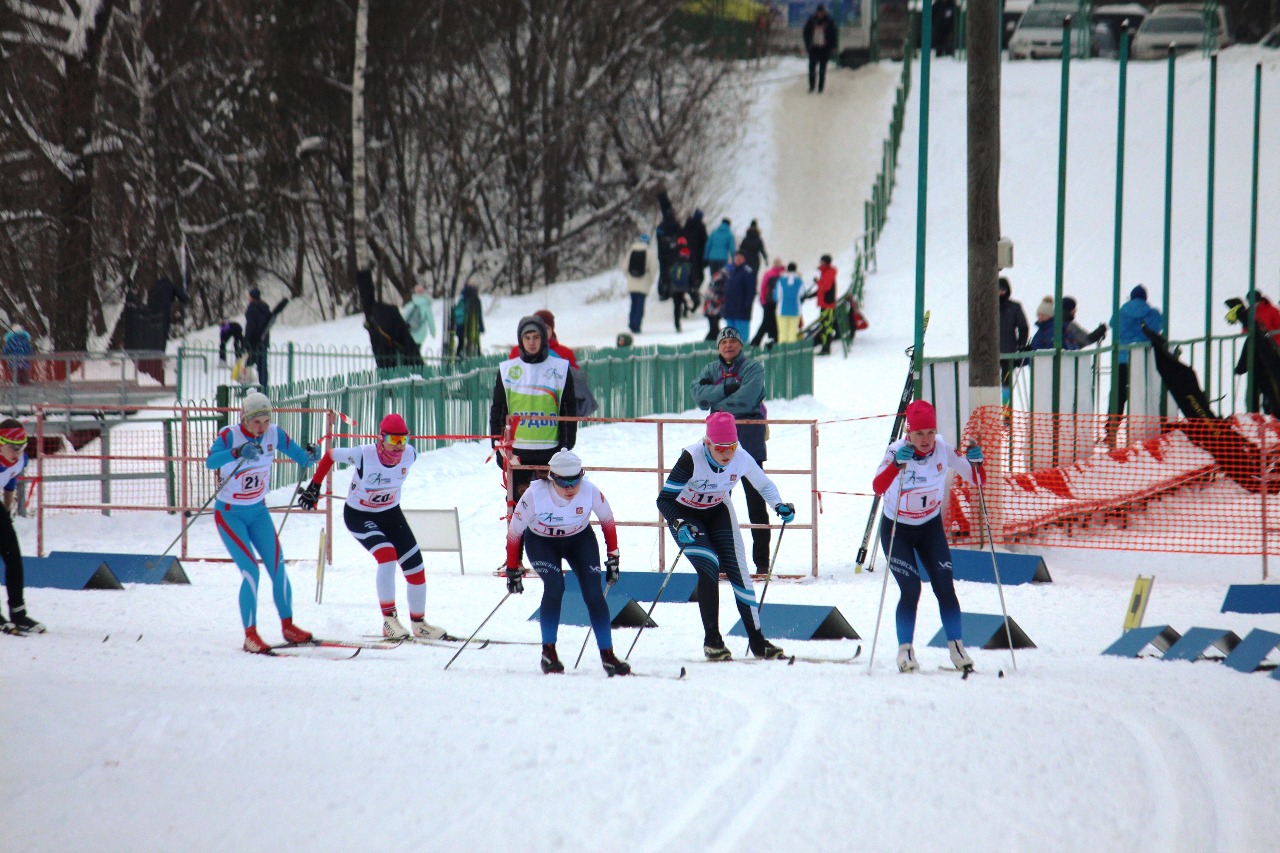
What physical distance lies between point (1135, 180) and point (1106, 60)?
909 cm

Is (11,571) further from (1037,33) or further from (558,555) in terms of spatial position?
(1037,33)

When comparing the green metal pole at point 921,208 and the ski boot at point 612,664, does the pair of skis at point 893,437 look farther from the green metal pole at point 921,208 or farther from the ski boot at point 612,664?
the ski boot at point 612,664

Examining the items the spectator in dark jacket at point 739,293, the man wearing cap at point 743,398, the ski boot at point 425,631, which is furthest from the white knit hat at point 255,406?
the spectator in dark jacket at point 739,293

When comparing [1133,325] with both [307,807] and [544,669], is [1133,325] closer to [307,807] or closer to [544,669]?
[544,669]

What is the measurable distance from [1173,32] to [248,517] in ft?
127

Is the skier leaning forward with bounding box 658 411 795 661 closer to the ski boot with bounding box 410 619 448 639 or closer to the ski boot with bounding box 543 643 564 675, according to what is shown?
the ski boot with bounding box 543 643 564 675

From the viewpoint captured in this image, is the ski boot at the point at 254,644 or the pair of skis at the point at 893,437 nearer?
the ski boot at the point at 254,644

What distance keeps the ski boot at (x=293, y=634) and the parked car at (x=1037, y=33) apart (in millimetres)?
37142

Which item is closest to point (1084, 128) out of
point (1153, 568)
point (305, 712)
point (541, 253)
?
point (541, 253)

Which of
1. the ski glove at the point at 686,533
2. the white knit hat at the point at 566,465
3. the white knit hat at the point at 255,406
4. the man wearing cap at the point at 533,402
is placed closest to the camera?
the white knit hat at the point at 566,465

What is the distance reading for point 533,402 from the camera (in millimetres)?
11656

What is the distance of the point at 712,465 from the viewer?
9.38 meters

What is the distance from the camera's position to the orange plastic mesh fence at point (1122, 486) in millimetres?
13227

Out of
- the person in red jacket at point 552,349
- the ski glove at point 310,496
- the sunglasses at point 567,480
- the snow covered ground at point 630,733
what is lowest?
the snow covered ground at point 630,733
